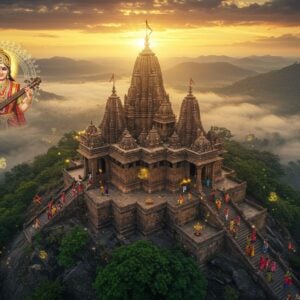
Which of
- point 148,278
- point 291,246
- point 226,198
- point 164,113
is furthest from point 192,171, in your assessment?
point 291,246

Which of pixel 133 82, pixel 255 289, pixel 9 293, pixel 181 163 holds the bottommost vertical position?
pixel 9 293

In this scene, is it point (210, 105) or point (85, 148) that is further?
point (210, 105)

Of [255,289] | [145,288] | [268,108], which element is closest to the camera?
[145,288]

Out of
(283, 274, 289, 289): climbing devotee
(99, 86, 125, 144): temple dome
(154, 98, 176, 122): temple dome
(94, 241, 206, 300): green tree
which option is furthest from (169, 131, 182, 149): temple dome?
(283, 274, 289, 289): climbing devotee

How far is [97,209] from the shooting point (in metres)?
29.0

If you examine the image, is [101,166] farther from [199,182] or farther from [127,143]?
[199,182]

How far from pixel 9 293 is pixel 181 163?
20208 millimetres

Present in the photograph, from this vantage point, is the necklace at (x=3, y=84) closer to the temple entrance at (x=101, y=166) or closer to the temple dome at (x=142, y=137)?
the temple entrance at (x=101, y=166)

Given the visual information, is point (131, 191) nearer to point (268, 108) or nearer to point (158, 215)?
point (158, 215)

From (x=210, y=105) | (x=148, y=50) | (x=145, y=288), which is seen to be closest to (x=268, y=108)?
(x=210, y=105)

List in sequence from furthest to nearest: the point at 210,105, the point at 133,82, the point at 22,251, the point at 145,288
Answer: the point at 210,105 < the point at 133,82 < the point at 22,251 < the point at 145,288

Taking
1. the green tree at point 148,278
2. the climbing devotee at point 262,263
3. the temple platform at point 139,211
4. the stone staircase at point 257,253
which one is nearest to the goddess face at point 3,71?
the temple platform at point 139,211

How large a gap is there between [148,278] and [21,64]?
17.9m

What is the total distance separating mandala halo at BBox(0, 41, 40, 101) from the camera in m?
22.6
